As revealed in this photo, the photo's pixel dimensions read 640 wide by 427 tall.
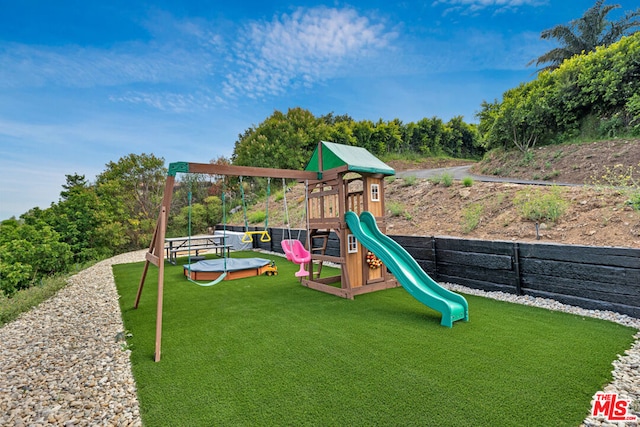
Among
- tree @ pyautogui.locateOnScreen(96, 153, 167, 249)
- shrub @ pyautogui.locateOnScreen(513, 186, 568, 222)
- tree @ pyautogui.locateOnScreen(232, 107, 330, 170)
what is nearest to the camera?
shrub @ pyautogui.locateOnScreen(513, 186, 568, 222)

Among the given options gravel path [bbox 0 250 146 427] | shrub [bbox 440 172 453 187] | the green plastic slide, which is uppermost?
shrub [bbox 440 172 453 187]

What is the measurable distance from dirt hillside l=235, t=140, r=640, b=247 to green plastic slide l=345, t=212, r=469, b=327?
2273 millimetres

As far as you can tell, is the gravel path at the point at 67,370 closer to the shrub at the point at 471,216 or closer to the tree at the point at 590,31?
the shrub at the point at 471,216

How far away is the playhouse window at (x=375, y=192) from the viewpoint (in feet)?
18.5

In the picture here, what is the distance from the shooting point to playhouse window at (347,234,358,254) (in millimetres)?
5254

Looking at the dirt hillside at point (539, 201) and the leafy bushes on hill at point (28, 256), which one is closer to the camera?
the dirt hillside at point (539, 201)

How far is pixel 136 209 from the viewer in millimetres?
15789

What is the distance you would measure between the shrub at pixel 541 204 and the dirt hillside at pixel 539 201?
0.7 inches

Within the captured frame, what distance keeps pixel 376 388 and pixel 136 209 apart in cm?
1696

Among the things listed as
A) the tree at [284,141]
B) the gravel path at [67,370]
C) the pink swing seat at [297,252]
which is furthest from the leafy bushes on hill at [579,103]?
the gravel path at [67,370]

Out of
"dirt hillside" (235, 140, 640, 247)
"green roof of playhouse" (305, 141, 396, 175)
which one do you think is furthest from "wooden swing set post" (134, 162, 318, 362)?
"dirt hillside" (235, 140, 640, 247)

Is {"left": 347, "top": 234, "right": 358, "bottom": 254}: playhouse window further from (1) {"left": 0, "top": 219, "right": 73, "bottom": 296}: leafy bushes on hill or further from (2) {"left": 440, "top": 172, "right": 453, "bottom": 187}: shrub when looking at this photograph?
(1) {"left": 0, "top": 219, "right": 73, "bottom": 296}: leafy bushes on hill

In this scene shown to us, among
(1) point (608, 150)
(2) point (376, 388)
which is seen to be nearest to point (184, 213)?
(2) point (376, 388)

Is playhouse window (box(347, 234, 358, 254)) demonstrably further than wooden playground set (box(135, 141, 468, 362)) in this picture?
Yes
